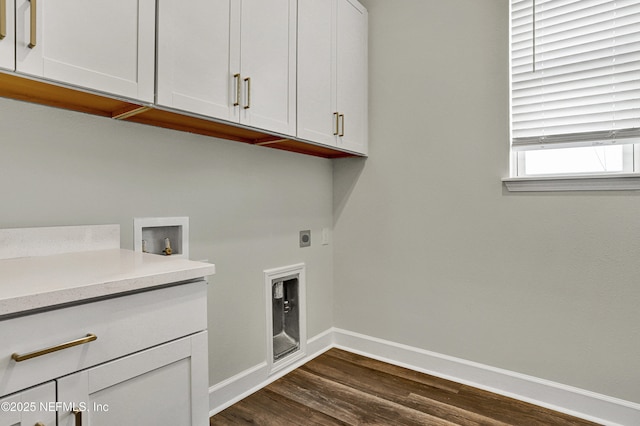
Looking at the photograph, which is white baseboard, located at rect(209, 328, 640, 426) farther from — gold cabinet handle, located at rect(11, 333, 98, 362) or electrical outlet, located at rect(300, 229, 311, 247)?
gold cabinet handle, located at rect(11, 333, 98, 362)

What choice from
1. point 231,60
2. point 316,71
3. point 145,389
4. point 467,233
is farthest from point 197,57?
point 467,233

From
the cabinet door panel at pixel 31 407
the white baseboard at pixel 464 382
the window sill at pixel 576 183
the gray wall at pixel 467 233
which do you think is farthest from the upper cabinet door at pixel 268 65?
the white baseboard at pixel 464 382

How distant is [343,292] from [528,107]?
1624 millimetres

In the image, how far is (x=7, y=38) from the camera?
902 millimetres

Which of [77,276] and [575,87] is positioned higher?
[575,87]

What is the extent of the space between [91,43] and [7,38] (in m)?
0.20

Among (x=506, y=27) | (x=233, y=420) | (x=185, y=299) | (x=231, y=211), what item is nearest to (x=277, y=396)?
(x=233, y=420)

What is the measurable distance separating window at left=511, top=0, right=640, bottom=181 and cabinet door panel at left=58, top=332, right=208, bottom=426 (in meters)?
1.84

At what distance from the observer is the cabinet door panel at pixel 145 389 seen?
0.83 metres

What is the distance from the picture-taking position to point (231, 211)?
1.85 m

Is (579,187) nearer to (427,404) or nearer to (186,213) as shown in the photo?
(427,404)

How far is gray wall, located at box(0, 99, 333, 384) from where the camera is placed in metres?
1.21

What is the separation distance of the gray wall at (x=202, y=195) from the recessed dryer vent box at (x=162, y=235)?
3 cm

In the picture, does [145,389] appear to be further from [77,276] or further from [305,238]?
[305,238]
